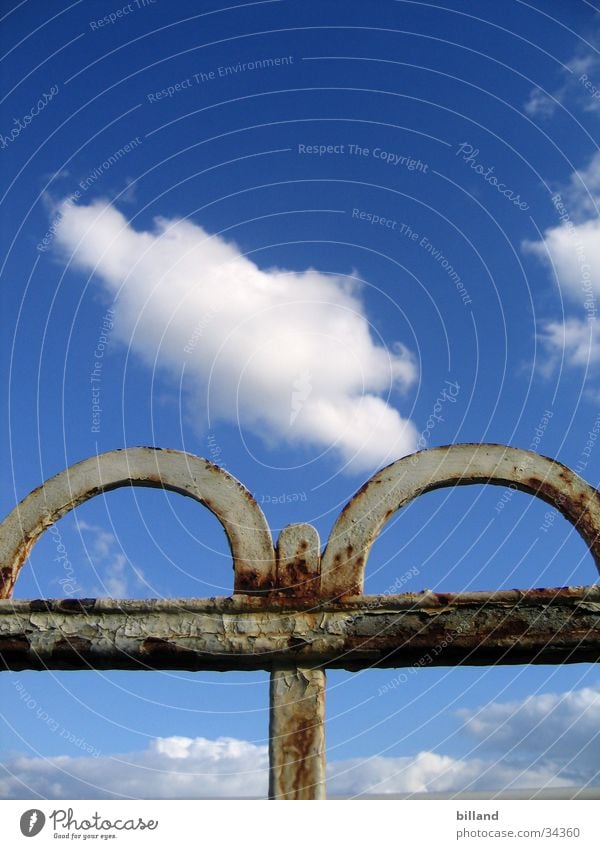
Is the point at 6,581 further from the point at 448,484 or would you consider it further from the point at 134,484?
the point at 448,484

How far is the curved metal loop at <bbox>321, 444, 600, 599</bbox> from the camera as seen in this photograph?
4340mm

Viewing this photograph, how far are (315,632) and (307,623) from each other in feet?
0.23

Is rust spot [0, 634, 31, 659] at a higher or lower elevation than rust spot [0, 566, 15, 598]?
lower

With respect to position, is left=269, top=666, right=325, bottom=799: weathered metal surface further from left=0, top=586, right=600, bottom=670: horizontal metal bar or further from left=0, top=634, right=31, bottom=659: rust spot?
left=0, top=634, right=31, bottom=659: rust spot

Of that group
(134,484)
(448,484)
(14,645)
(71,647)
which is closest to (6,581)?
(14,645)

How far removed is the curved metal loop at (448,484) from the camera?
434cm

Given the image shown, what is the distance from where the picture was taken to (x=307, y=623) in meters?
4.09

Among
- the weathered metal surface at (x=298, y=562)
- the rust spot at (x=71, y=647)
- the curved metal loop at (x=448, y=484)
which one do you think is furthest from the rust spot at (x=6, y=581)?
the curved metal loop at (x=448, y=484)

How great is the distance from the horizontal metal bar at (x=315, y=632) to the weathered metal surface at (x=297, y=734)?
0.10 metres

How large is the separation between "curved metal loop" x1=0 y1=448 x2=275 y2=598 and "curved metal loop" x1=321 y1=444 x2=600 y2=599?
48 cm

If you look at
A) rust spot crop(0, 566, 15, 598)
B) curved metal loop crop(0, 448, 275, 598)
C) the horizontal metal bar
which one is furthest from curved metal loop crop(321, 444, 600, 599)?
rust spot crop(0, 566, 15, 598)

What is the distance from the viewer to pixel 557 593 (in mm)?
4066
